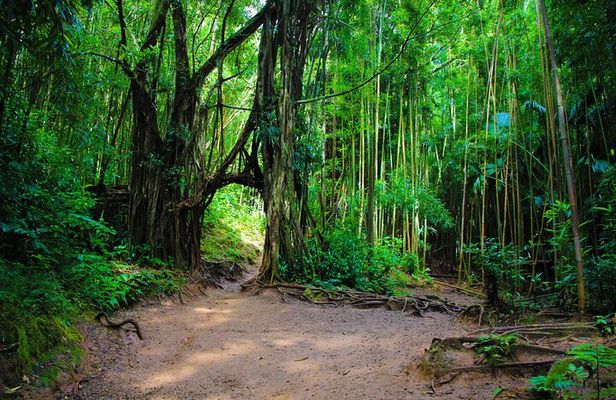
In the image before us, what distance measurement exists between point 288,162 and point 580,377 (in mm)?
5869

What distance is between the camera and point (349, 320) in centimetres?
496

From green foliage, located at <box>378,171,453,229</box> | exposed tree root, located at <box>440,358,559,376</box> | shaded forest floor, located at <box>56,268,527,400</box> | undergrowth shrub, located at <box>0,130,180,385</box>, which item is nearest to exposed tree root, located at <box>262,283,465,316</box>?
shaded forest floor, located at <box>56,268,527,400</box>

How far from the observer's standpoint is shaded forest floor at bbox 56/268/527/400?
8.64 feet

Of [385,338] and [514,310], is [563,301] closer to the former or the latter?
[514,310]

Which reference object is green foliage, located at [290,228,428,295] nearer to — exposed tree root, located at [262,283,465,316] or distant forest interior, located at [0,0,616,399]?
distant forest interior, located at [0,0,616,399]

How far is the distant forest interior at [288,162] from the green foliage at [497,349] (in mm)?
16

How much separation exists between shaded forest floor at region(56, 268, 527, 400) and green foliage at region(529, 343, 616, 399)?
0.85 feet

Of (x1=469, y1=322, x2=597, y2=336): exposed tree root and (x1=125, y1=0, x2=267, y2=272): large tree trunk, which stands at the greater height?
(x1=125, y1=0, x2=267, y2=272): large tree trunk

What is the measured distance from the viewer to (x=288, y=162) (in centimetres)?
719

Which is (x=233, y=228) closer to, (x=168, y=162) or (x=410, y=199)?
(x=410, y=199)

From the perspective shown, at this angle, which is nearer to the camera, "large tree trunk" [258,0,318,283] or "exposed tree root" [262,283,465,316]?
"exposed tree root" [262,283,465,316]

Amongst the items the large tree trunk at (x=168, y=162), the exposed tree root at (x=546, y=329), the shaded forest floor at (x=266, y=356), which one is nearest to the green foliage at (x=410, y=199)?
the shaded forest floor at (x=266, y=356)

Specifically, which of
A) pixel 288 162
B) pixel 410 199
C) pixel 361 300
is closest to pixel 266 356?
pixel 361 300

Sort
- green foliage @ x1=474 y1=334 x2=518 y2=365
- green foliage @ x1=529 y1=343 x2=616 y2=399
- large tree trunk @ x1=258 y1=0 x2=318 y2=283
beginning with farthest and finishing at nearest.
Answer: large tree trunk @ x1=258 y1=0 x2=318 y2=283 < green foliage @ x1=474 y1=334 x2=518 y2=365 < green foliage @ x1=529 y1=343 x2=616 y2=399
